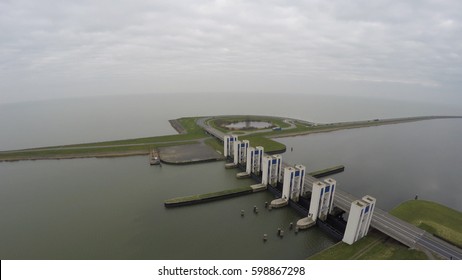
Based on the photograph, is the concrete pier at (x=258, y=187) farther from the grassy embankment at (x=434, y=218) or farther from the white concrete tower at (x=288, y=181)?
the grassy embankment at (x=434, y=218)

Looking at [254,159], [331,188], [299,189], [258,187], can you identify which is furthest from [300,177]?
[254,159]

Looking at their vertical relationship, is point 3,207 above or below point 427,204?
below

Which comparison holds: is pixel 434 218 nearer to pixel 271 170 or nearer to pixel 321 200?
pixel 321 200

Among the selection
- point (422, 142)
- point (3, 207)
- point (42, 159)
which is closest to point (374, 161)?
point (422, 142)

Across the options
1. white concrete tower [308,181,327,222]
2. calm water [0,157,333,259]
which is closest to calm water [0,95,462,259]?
calm water [0,157,333,259]

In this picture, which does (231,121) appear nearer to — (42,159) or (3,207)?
Answer: (42,159)

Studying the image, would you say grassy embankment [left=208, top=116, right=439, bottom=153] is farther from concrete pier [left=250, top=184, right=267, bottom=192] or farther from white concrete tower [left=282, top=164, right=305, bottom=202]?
white concrete tower [left=282, top=164, right=305, bottom=202]
